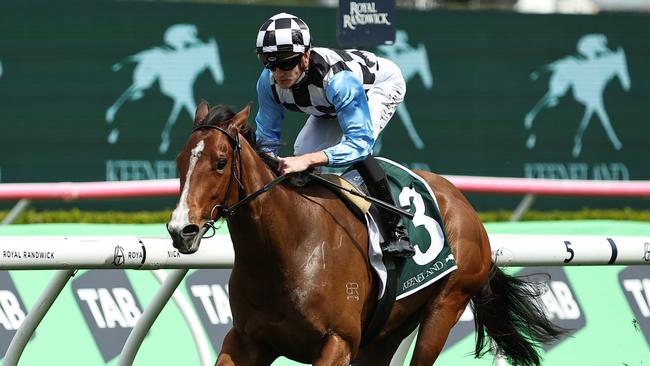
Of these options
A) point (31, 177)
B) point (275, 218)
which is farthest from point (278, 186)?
point (31, 177)

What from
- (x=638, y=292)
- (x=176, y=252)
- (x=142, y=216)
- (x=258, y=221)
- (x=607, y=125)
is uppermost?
(x=258, y=221)

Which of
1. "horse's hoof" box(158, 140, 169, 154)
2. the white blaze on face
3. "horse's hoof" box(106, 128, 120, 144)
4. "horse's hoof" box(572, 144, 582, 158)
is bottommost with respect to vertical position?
"horse's hoof" box(572, 144, 582, 158)

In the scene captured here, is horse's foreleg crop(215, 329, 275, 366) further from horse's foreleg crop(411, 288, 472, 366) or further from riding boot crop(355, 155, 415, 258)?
horse's foreleg crop(411, 288, 472, 366)

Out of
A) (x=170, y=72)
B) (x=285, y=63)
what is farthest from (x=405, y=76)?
(x=285, y=63)

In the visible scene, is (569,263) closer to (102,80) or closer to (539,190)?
(539,190)

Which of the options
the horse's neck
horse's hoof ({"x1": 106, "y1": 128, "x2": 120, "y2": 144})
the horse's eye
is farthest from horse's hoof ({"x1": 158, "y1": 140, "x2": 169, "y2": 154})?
the horse's eye

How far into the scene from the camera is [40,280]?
5.07 m

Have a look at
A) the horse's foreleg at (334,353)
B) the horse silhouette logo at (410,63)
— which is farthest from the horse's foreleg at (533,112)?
the horse's foreleg at (334,353)

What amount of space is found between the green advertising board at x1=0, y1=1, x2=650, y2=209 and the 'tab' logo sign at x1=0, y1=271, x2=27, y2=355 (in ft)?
13.8

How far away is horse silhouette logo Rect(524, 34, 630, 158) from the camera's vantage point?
34.5ft

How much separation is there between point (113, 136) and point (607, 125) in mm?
4159

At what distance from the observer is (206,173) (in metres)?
3.65

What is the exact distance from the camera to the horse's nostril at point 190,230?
3.50 meters

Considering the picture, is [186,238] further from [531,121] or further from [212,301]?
[531,121]
